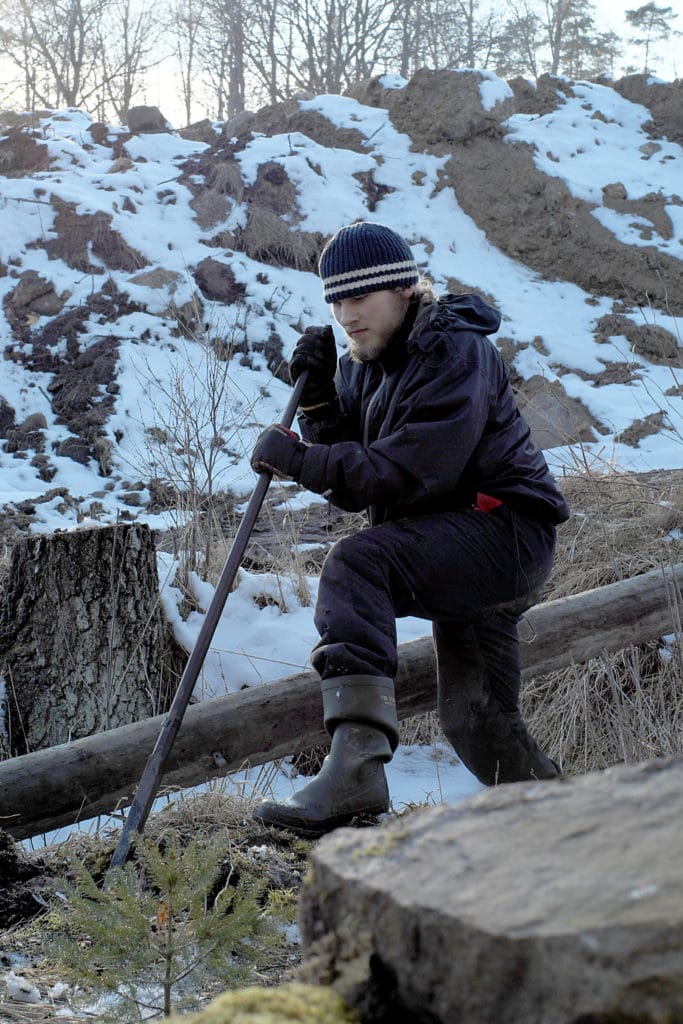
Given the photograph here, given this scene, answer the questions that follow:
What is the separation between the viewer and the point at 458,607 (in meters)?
2.93

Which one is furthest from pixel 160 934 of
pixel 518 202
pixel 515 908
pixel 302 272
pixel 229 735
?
pixel 518 202

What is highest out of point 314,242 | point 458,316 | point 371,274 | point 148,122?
point 148,122

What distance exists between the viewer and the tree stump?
4184 mm

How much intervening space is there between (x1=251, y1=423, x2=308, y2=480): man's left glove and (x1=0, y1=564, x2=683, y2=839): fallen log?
796 millimetres

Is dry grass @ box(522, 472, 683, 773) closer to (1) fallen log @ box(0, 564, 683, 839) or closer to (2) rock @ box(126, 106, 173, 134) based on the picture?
(1) fallen log @ box(0, 564, 683, 839)

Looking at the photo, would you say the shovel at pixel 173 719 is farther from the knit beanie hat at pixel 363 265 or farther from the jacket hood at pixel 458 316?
the jacket hood at pixel 458 316

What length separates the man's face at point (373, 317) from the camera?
123 inches

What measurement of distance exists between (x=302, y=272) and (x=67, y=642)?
26.4 feet

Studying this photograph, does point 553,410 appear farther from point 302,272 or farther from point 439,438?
point 439,438

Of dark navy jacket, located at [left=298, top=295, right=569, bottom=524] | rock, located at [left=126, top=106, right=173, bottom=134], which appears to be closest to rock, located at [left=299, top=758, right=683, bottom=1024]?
dark navy jacket, located at [left=298, top=295, right=569, bottom=524]

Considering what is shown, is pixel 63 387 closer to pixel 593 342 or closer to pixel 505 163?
pixel 593 342

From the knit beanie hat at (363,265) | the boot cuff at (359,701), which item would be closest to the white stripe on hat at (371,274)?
the knit beanie hat at (363,265)

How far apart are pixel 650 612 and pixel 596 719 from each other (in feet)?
1.75

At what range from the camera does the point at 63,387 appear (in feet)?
31.4
